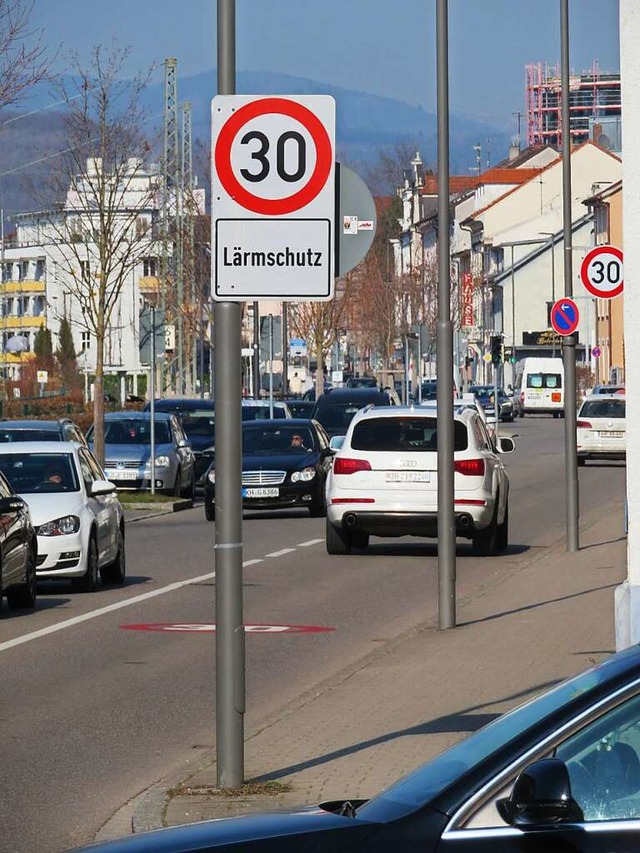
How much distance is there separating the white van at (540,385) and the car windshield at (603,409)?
45.8 m

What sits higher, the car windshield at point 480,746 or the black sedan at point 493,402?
the car windshield at point 480,746

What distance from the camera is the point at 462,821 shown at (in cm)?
425

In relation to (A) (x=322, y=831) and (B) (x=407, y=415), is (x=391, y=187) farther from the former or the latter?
(A) (x=322, y=831)

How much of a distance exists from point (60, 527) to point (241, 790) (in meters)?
10.9

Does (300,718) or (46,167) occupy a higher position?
(46,167)

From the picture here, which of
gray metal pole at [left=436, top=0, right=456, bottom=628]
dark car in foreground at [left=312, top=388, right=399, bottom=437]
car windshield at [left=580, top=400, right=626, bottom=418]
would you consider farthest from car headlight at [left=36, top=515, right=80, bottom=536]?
car windshield at [left=580, top=400, right=626, bottom=418]

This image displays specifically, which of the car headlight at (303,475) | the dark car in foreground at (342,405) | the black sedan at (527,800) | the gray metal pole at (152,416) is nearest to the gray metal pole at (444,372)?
the black sedan at (527,800)

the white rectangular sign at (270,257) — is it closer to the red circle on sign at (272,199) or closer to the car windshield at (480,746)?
the red circle on sign at (272,199)

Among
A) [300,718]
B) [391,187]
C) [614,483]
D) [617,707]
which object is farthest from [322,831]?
[391,187]

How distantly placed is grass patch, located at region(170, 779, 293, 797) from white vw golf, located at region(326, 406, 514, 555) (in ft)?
46.9

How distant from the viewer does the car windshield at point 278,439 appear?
32719 mm

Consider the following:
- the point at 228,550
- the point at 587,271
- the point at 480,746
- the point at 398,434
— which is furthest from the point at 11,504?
the point at 480,746

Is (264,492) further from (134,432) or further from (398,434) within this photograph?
(134,432)

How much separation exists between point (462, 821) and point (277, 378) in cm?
10372
